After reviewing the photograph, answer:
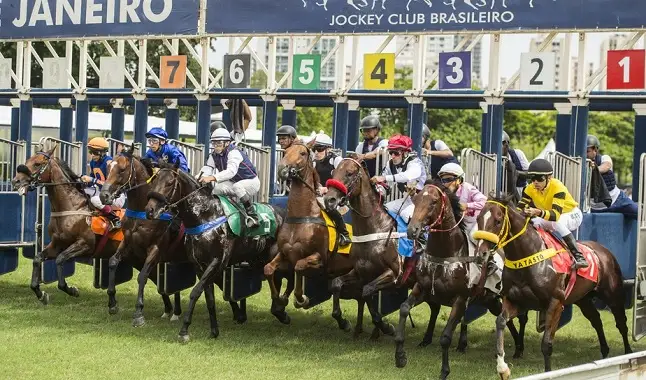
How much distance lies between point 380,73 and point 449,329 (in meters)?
4.50

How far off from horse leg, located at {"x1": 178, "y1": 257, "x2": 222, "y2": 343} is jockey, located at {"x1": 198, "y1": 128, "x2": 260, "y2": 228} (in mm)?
598

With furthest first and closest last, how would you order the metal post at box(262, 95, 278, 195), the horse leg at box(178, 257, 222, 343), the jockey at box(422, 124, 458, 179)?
the metal post at box(262, 95, 278, 195)
the jockey at box(422, 124, 458, 179)
the horse leg at box(178, 257, 222, 343)

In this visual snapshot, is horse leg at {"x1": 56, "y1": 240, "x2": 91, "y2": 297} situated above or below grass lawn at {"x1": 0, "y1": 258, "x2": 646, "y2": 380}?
above

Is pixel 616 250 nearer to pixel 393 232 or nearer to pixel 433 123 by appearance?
pixel 393 232

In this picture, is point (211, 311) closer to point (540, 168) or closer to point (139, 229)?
point (139, 229)

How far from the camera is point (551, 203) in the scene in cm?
1018

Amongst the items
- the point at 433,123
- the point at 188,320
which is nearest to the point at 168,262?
the point at 188,320

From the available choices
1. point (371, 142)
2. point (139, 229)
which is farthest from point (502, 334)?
point (139, 229)

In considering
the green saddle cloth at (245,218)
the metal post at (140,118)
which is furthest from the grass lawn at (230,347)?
the metal post at (140,118)

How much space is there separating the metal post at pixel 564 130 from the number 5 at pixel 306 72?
10.7ft

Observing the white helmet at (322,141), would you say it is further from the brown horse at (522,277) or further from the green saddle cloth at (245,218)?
the brown horse at (522,277)

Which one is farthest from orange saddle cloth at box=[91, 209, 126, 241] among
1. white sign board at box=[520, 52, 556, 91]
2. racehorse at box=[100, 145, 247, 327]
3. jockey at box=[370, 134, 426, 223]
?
white sign board at box=[520, 52, 556, 91]

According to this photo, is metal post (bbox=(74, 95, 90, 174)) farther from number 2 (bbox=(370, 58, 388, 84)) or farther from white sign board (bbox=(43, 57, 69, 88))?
number 2 (bbox=(370, 58, 388, 84))

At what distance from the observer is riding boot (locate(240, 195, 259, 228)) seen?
39.8ft
